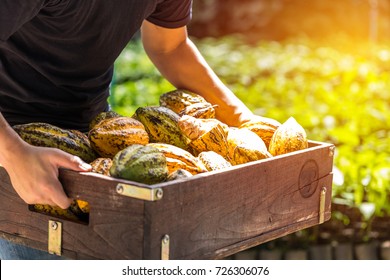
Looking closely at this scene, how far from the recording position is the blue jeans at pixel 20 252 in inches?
103

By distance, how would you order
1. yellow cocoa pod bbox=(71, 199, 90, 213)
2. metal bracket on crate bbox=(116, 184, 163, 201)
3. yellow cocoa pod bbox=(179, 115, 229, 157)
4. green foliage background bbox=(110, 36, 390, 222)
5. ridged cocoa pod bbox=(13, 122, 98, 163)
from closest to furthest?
1. metal bracket on crate bbox=(116, 184, 163, 201)
2. yellow cocoa pod bbox=(71, 199, 90, 213)
3. ridged cocoa pod bbox=(13, 122, 98, 163)
4. yellow cocoa pod bbox=(179, 115, 229, 157)
5. green foliage background bbox=(110, 36, 390, 222)

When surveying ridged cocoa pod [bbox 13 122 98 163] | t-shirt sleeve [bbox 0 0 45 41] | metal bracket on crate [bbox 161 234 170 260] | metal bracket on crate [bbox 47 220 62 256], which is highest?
t-shirt sleeve [bbox 0 0 45 41]

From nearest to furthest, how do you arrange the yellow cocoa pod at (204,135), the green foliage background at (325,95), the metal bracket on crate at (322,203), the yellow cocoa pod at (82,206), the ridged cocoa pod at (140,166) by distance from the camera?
the ridged cocoa pod at (140,166), the yellow cocoa pod at (82,206), the yellow cocoa pod at (204,135), the metal bracket on crate at (322,203), the green foliage background at (325,95)

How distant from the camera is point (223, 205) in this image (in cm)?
225

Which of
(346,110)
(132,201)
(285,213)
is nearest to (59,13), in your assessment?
(132,201)

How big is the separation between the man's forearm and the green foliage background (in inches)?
48.8

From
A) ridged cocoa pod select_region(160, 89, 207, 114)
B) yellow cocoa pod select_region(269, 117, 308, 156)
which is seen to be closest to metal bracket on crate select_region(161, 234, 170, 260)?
yellow cocoa pod select_region(269, 117, 308, 156)

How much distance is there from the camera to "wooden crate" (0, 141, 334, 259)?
2053mm

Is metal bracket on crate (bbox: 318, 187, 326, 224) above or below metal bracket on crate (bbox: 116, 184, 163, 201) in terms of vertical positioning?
above

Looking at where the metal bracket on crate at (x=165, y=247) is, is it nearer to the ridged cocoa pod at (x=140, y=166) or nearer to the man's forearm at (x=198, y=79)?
the ridged cocoa pod at (x=140, y=166)

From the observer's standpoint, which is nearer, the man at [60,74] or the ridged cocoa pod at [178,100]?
the man at [60,74]

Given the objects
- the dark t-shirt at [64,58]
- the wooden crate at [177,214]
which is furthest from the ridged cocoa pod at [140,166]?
the dark t-shirt at [64,58]

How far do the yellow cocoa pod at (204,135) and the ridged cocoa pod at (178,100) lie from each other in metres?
0.22

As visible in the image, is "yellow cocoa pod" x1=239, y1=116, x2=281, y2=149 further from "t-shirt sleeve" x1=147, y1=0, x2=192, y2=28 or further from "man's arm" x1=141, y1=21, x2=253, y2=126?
"t-shirt sleeve" x1=147, y1=0, x2=192, y2=28
